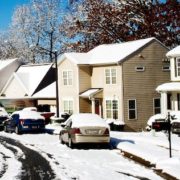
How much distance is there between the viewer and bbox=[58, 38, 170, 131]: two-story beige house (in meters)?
41.9

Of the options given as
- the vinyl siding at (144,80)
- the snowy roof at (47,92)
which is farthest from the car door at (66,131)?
the snowy roof at (47,92)

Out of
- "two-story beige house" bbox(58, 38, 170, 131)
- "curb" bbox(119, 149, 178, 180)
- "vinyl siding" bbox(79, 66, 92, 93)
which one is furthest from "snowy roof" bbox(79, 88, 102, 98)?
"curb" bbox(119, 149, 178, 180)

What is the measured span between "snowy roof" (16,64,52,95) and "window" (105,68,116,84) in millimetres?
15819

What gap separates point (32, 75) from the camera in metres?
60.5

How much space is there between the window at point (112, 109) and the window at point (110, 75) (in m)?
1.68

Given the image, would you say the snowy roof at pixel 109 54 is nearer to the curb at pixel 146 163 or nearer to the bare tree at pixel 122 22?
the bare tree at pixel 122 22

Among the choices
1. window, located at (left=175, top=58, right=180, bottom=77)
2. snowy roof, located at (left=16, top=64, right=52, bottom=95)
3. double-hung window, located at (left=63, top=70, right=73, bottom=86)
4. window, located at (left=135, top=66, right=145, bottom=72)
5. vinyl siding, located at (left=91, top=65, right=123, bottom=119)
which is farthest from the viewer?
snowy roof, located at (left=16, top=64, right=52, bottom=95)

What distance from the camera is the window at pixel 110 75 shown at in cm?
4253

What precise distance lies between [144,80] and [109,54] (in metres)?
4.16

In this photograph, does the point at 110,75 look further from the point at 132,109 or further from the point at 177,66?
the point at 177,66

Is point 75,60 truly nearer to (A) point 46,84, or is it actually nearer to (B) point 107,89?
(B) point 107,89

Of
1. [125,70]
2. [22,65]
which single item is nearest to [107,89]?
[125,70]

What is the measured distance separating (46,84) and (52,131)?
23.5m

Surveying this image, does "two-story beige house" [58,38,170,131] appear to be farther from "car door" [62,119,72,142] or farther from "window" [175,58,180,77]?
"car door" [62,119,72,142]
